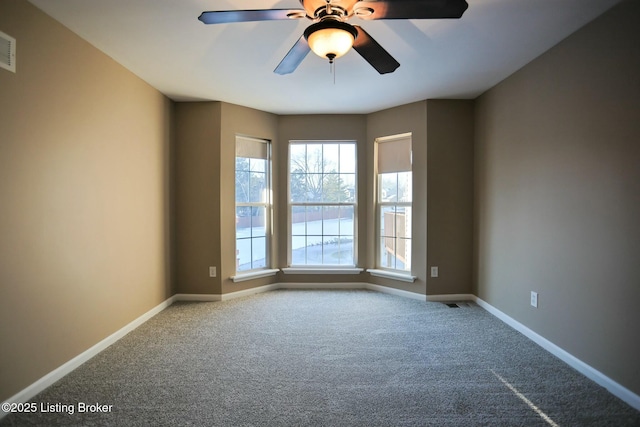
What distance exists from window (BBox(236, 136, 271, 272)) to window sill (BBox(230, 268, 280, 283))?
0.11 m

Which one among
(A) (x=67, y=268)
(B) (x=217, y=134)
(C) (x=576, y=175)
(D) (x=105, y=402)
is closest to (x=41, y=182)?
(A) (x=67, y=268)

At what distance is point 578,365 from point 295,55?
9.45ft

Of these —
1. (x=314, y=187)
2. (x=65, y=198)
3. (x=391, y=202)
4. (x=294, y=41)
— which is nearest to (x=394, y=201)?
(x=391, y=202)

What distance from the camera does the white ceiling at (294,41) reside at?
6.64ft

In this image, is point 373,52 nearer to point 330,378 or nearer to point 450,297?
point 330,378

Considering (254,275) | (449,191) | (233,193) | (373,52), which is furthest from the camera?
(254,275)

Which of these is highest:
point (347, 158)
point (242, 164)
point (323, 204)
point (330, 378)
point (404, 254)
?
point (347, 158)

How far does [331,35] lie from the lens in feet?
5.06

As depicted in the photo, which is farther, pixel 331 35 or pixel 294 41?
pixel 294 41

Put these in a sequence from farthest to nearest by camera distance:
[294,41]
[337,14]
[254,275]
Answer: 1. [254,275]
2. [294,41]
3. [337,14]

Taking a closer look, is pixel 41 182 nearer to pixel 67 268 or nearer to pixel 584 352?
pixel 67 268

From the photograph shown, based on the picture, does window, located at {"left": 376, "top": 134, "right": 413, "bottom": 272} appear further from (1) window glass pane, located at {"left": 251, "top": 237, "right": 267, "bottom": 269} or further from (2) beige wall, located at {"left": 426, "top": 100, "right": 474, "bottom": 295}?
(1) window glass pane, located at {"left": 251, "top": 237, "right": 267, "bottom": 269}

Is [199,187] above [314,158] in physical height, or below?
below

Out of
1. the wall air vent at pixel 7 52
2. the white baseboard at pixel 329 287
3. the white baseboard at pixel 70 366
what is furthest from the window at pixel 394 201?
the wall air vent at pixel 7 52
